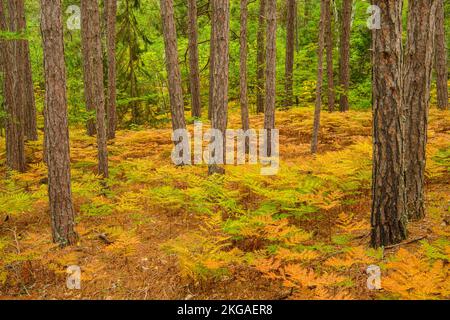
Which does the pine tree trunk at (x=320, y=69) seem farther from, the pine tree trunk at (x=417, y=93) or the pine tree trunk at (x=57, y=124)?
the pine tree trunk at (x=57, y=124)

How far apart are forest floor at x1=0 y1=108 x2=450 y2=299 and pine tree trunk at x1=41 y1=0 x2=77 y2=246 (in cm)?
36

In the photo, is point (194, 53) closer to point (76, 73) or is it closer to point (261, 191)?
point (76, 73)

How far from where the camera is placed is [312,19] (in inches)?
937

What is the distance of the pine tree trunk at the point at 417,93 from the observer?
5.58m

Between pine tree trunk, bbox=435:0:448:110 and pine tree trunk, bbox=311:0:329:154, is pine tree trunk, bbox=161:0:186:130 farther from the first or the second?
pine tree trunk, bbox=435:0:448:110

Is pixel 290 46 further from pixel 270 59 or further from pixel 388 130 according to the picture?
pixel 388 130

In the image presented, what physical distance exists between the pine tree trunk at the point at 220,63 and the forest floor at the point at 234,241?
128 cm

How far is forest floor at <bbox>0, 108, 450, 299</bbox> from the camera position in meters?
4.60

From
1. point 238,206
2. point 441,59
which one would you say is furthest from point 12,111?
point 441,59

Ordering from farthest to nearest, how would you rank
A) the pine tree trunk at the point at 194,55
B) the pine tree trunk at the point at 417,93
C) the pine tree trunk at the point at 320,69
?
the pine tree trunk at the point at 194,55
the pine tree trunk at the point at 320,69
the pine tree trunk at the point at 417,93

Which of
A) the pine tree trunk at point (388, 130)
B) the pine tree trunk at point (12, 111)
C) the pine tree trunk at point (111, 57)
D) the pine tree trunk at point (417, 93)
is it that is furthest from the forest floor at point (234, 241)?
the pine tree trunk at point (111, 57)

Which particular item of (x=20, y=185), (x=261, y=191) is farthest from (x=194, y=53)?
(x=261, y=191)

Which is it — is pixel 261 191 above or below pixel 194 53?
below

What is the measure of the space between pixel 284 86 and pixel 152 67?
6915mm
